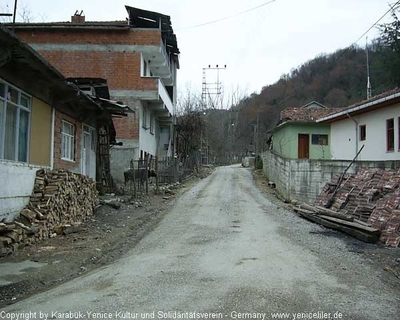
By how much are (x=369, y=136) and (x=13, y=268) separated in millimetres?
19475

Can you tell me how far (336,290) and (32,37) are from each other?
2569 cm

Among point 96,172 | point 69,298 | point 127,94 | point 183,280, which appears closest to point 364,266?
point 183,280

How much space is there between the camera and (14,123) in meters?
10.4

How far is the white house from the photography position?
2025 centimetres

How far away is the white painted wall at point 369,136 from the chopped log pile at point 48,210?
14.5 m

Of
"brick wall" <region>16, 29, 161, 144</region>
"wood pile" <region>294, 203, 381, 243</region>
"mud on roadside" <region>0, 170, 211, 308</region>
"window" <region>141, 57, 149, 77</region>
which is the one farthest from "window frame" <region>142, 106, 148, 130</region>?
"wood pile" <region>294, 203, 381, 243</region>

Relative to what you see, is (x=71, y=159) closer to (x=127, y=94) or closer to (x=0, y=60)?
(x=0, y=60)

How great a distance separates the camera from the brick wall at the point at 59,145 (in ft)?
43.3

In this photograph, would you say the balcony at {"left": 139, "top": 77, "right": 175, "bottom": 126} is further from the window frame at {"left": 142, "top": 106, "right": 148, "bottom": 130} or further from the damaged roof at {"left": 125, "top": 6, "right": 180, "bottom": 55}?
the damaged roof at {"left": 125, "top": 6, "right": 180, "bottom": 55}

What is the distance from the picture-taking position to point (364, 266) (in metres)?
8.36

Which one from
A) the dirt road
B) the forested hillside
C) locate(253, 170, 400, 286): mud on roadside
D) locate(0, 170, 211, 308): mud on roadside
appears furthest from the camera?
the forested hillside

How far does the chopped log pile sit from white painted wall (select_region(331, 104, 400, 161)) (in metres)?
14.5

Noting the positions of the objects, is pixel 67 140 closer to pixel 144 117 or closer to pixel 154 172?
pixel 154 172

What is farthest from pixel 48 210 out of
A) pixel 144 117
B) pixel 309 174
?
pixel 144 117
